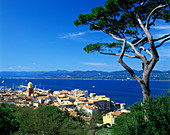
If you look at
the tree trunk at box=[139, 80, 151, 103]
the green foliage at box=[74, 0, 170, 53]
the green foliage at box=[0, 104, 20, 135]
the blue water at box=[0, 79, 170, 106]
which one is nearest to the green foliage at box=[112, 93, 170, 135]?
the tree trunk at box=[139, 80, 151, 103]

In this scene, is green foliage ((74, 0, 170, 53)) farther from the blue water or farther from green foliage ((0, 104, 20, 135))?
the blue water

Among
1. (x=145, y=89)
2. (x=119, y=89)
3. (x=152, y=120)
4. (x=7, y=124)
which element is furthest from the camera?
(x=119, y=89)

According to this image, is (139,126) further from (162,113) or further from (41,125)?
(41,125)

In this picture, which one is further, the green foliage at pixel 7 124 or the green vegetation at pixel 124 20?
the green foliage at pixel 7 124

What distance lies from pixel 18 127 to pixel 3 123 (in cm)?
126

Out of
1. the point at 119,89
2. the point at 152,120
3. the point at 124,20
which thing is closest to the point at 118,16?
the point at 124,20

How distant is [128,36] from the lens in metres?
7.04

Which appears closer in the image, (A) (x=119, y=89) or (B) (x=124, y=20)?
(B) (x=124, y=20)

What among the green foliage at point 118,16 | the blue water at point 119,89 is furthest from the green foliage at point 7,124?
Result: the blue water at point 119,89

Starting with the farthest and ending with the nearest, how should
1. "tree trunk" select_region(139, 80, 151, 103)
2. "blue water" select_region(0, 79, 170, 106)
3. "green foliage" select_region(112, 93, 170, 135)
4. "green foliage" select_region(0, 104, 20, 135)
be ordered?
1. "blue water" select_region(0, 79, 170, 106)
2. "green foliage" select_region(0, 104, 20, 135)
3. "tree trunk" select_region(139, 80, 151, 103)
4. "green foliage" select_region(112, 93, 170, 135)

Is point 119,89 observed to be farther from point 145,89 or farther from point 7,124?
point 145,89

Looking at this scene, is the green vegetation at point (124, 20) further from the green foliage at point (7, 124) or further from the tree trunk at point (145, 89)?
the green foliage at point (7, 124)

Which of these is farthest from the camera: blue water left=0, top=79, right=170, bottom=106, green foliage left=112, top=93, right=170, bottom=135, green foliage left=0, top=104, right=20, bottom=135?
blue water left=0, top=79, right=170, bottom=106

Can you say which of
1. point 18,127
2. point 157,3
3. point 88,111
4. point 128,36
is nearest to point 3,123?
point 18,127
